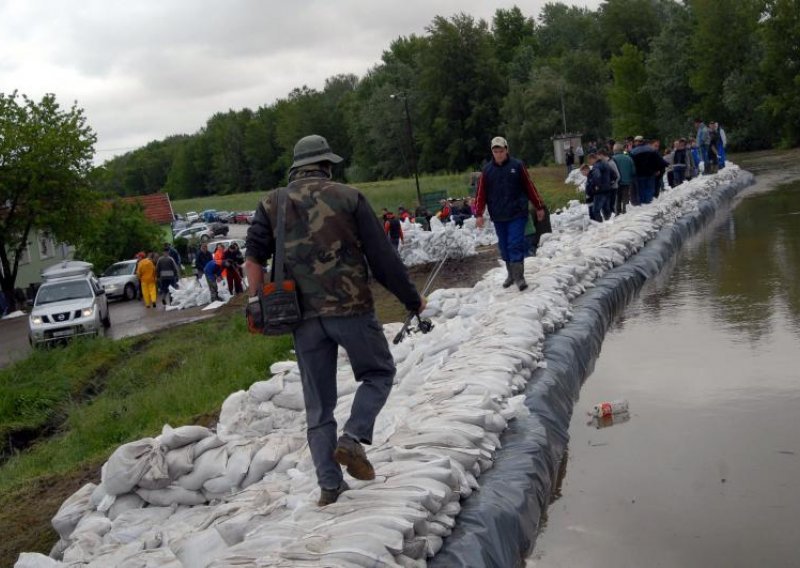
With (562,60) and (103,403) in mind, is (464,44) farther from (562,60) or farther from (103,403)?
(103,403)

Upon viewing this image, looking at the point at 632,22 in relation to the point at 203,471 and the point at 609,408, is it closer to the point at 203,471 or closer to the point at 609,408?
the point at 609,408

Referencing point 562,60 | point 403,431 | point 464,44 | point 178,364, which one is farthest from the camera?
point 464,44

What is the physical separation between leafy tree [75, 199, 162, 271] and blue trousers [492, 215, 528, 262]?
36.3 metres

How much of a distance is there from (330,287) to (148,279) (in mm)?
23293

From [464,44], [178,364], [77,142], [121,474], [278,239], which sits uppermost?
[464,44]

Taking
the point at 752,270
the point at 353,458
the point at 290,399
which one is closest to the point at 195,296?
the point at 752,270

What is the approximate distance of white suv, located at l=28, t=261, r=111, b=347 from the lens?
69.9 ft

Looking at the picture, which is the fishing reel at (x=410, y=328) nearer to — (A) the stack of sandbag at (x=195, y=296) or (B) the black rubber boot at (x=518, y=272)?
(B) the black rubber boot at (x=518, y=272)

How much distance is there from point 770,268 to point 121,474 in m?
8.57

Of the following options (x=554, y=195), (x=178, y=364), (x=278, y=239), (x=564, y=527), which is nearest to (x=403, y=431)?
(x=564, y=527)

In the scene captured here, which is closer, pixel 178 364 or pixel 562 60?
pixel 178 364

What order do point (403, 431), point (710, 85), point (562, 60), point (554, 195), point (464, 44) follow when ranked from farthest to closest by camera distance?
point (464, 44)
point (562, 60)
point (710, 85)
point (554, 195)
point (403, 431)

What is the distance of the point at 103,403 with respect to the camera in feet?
44.7

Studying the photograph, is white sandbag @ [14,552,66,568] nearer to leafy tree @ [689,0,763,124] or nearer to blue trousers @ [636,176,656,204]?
blue trousers @ [636,176,656,204]
